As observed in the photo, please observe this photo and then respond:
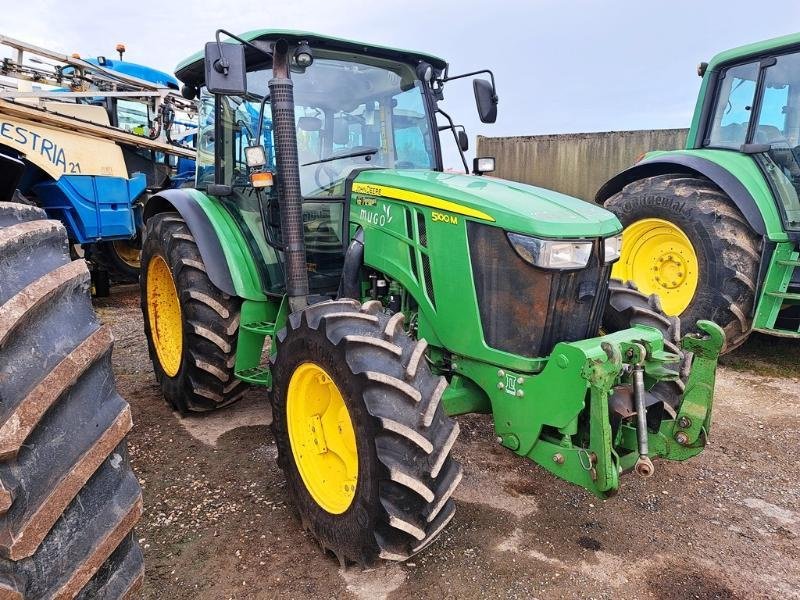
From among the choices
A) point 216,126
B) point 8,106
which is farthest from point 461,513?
point 8,106

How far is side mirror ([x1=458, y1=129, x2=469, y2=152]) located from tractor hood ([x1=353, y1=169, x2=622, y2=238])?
0.68 meters

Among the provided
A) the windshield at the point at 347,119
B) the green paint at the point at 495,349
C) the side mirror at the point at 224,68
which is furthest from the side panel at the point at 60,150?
the side mirror at the point at 224,68

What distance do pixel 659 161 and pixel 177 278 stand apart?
410cm

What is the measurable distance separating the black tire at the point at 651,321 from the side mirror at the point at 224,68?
1.96m

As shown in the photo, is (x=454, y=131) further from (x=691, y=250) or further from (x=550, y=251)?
(x=691, y=250)

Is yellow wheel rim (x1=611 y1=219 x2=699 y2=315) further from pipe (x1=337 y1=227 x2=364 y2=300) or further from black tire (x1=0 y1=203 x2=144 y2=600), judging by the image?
black tire (x1=0 y1=203 x2=144 y2=600)

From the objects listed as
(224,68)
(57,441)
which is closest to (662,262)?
(224,68)

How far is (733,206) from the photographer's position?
4645 mm

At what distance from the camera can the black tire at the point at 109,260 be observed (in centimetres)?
729

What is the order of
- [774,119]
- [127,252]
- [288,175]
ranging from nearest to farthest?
[288,175] → [774,119] → [127,252]

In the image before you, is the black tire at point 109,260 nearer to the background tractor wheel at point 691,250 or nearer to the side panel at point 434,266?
the side panel at point 434,266

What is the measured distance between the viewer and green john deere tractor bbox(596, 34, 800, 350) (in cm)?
446

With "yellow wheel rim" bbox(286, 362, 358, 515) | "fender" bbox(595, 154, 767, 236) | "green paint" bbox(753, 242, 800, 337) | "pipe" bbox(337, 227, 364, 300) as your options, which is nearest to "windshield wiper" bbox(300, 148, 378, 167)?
"pipe" bbox(337, 227, 364, 300)

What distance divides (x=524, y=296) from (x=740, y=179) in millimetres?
3146
